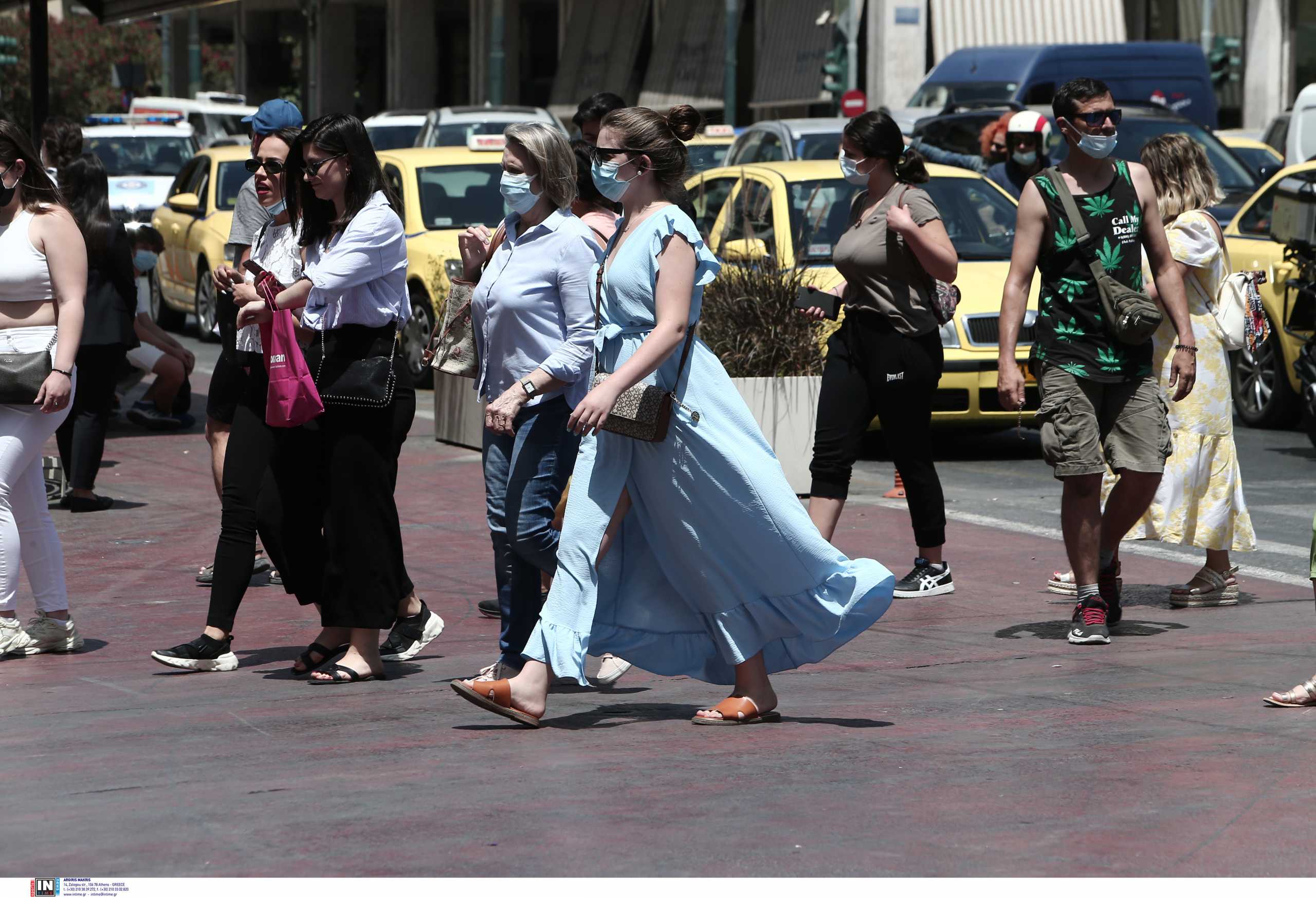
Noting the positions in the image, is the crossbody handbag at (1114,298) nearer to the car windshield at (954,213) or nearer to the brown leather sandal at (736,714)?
the brown leather sandal at (736,714)

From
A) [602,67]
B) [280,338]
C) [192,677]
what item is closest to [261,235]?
[280,338]

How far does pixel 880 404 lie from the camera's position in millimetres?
8320

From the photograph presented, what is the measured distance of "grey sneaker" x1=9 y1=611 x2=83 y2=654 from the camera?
280 inches

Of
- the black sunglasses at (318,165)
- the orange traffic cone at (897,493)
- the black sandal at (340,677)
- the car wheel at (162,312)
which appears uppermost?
the black sunglasses at (318,165)

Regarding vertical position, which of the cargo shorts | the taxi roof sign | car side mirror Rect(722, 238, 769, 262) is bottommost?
A: the cargo shorts

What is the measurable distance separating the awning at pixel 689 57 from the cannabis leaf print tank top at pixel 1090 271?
3674 cm

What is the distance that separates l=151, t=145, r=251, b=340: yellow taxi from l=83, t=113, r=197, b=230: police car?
6.58 metres

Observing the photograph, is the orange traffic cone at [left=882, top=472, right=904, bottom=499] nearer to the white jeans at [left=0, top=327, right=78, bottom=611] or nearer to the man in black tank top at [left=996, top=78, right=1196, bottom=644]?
the man in black tank top at [left=996, top=78, right=1196, bottom=644]

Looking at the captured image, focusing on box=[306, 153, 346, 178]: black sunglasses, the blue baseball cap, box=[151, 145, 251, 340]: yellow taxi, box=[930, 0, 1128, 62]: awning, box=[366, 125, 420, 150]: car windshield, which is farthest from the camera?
box=[930, 0, 1128, 62]: awning

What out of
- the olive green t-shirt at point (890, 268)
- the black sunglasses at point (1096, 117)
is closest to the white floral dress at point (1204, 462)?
the olive green t-shirt at point (890, 268)

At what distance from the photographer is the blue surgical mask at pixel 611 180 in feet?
18.8

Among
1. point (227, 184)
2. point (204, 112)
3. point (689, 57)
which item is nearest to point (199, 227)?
point (227, 184)

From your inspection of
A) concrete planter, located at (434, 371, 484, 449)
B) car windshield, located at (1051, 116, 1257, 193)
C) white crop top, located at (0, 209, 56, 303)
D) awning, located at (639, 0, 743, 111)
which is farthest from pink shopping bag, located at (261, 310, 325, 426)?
awning, located at (639, 0, 743, 111)

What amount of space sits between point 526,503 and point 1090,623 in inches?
85.8
